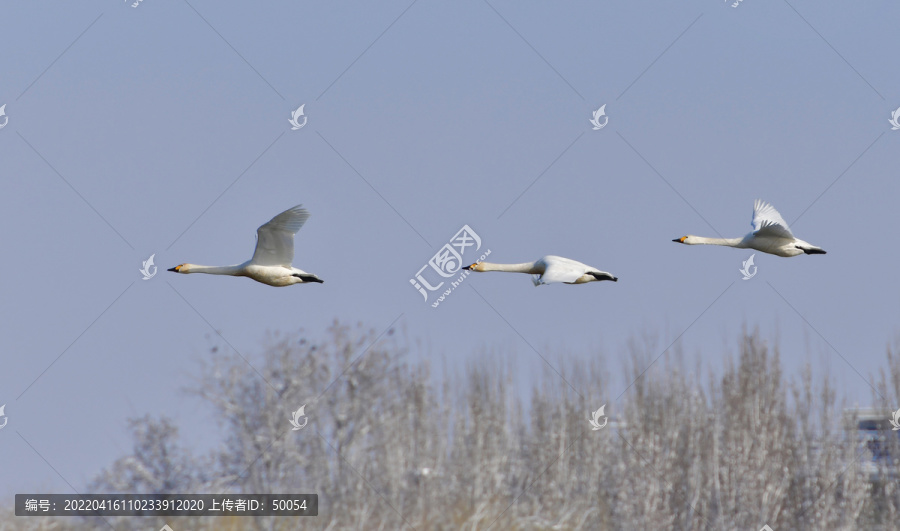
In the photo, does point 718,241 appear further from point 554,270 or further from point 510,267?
point 554,270

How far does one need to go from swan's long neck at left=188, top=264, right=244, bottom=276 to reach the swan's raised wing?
5914 millimetres

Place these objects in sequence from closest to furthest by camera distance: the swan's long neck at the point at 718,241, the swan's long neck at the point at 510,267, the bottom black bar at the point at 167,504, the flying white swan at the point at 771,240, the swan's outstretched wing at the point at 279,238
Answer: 1. the swan's outstretched wing at the point at 279,238
2. the flying white swan at the point at 771,240
3. the swan's long neck at the point at 718,241
4. the swan's long neck at the point at 510,267
5. the bottom black bar at the point at 167,504

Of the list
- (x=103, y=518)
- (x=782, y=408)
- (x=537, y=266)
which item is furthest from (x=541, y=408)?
(x=537, y=266)

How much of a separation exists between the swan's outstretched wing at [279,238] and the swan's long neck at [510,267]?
218 inches

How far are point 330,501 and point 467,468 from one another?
5.27 metres

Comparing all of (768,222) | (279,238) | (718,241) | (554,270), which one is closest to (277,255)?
(279,238)

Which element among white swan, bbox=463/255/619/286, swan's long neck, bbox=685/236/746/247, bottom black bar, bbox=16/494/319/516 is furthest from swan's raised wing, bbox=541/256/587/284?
bottom black bar, bbox=16/494/319/516

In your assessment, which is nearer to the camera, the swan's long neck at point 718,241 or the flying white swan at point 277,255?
the flying white swan at point 277,255

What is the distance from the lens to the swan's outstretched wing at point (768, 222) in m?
28.2

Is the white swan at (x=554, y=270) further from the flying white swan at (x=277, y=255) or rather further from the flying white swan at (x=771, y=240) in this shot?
the flying white swan at (x=277, y=255)

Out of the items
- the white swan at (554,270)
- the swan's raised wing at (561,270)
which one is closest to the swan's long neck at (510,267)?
the white swan at (554,270)

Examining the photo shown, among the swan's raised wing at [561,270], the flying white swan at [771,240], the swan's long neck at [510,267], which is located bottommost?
the swan's raised wing at [561,270]

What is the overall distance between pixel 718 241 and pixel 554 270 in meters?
5.43

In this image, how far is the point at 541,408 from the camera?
48.7 m
